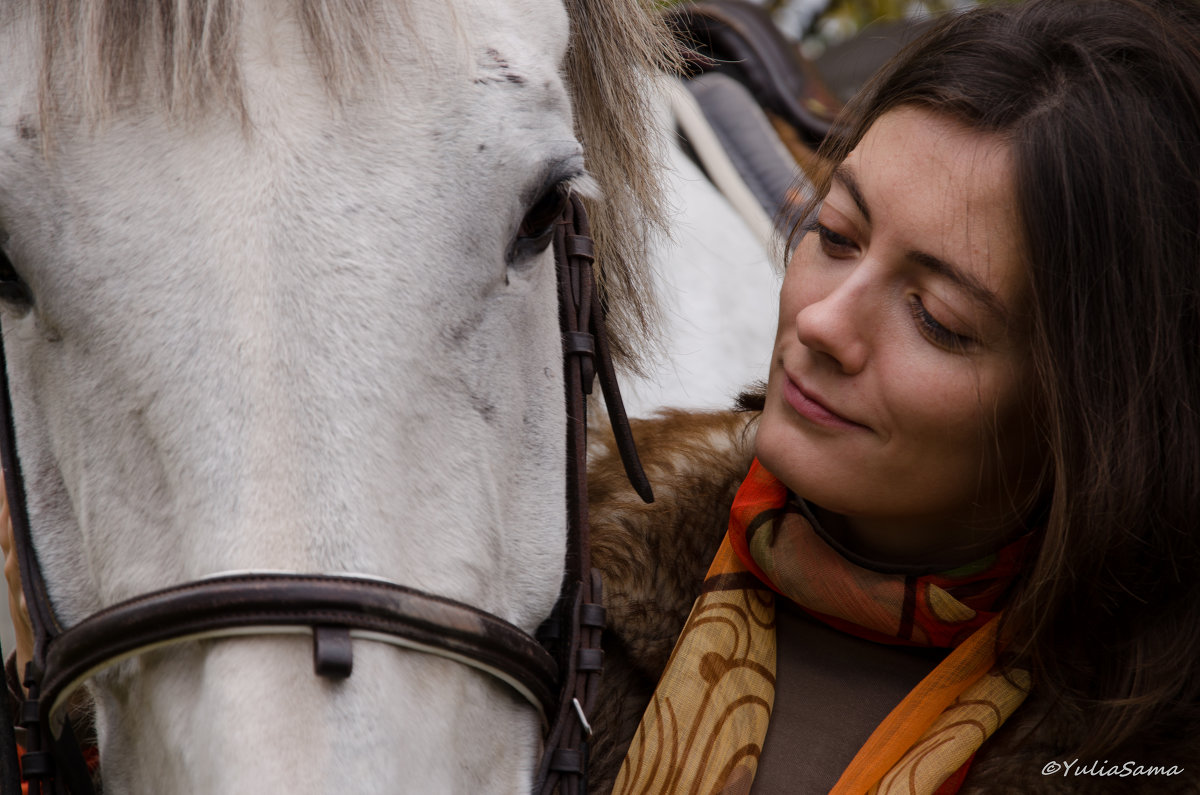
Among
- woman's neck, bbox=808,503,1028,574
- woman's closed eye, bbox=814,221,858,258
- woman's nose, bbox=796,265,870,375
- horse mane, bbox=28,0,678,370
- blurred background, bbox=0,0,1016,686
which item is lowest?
blurred background, bbox=0,0,1016,686

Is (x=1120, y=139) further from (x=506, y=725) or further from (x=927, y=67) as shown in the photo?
(x=506, y=725)

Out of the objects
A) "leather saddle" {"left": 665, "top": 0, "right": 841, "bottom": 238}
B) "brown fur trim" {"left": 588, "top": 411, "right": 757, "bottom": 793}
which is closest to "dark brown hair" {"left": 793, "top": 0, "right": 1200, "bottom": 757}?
"brown fur trim" {"left": 588, "top": 411, "right": 757, "bottom": 793}

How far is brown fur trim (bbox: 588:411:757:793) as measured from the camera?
1.30 meters

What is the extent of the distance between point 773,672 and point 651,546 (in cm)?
22

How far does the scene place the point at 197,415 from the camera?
87 cm

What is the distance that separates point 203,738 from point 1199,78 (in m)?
1.16

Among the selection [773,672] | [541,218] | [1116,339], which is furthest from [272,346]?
[1116,339]

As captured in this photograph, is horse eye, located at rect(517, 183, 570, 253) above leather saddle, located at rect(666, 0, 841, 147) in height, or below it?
above

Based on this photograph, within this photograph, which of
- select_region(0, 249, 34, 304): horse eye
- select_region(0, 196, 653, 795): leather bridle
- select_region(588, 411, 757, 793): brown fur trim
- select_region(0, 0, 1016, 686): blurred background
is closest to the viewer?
select_region(0, 196, 653, 795): leather bridle

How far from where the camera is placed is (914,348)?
1.12 meters

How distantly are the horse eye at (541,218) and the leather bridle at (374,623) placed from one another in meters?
0.13

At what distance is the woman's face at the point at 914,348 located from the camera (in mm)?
1096

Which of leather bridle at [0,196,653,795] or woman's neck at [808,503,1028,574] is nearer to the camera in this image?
leather bridle at [0,196,653,795]

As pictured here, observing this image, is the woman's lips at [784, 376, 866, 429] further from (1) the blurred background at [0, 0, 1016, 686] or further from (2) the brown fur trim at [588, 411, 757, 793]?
(1) the blurred background at [0, 0, 1016, 686]
